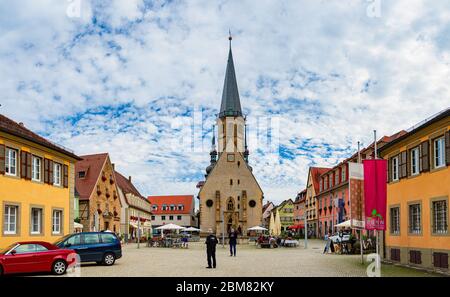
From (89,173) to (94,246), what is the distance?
3179 cm

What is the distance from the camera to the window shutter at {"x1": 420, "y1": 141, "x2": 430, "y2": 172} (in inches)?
883

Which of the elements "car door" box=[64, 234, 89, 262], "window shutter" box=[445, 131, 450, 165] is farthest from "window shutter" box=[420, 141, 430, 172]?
"car door" box=[64, 234, 89, 262]

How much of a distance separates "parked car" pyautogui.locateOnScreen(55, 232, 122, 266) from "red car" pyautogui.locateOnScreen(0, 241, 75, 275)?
2.70m

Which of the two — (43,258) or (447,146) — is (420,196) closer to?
(447,146)

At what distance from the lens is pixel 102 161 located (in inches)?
2207

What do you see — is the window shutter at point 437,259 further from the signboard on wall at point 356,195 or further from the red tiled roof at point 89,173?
the red tiled roof at point 89,173

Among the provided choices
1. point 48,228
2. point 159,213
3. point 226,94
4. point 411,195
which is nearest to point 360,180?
point 411,195

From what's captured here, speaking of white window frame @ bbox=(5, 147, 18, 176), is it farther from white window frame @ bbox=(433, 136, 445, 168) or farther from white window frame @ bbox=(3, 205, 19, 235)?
white window frame @ bbox=(433, 136, 445, 168)

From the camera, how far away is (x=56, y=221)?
103 feet

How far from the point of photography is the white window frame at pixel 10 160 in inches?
1014

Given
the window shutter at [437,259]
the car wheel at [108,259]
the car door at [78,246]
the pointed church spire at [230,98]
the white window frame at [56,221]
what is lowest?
the car wheel at [108,259]

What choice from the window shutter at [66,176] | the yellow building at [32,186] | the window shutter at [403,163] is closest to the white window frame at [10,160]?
the yellow building at [32,186]

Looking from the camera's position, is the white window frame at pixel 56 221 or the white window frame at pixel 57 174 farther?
the white window frame at pixel 57 174

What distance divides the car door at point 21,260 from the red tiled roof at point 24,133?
682 cm
